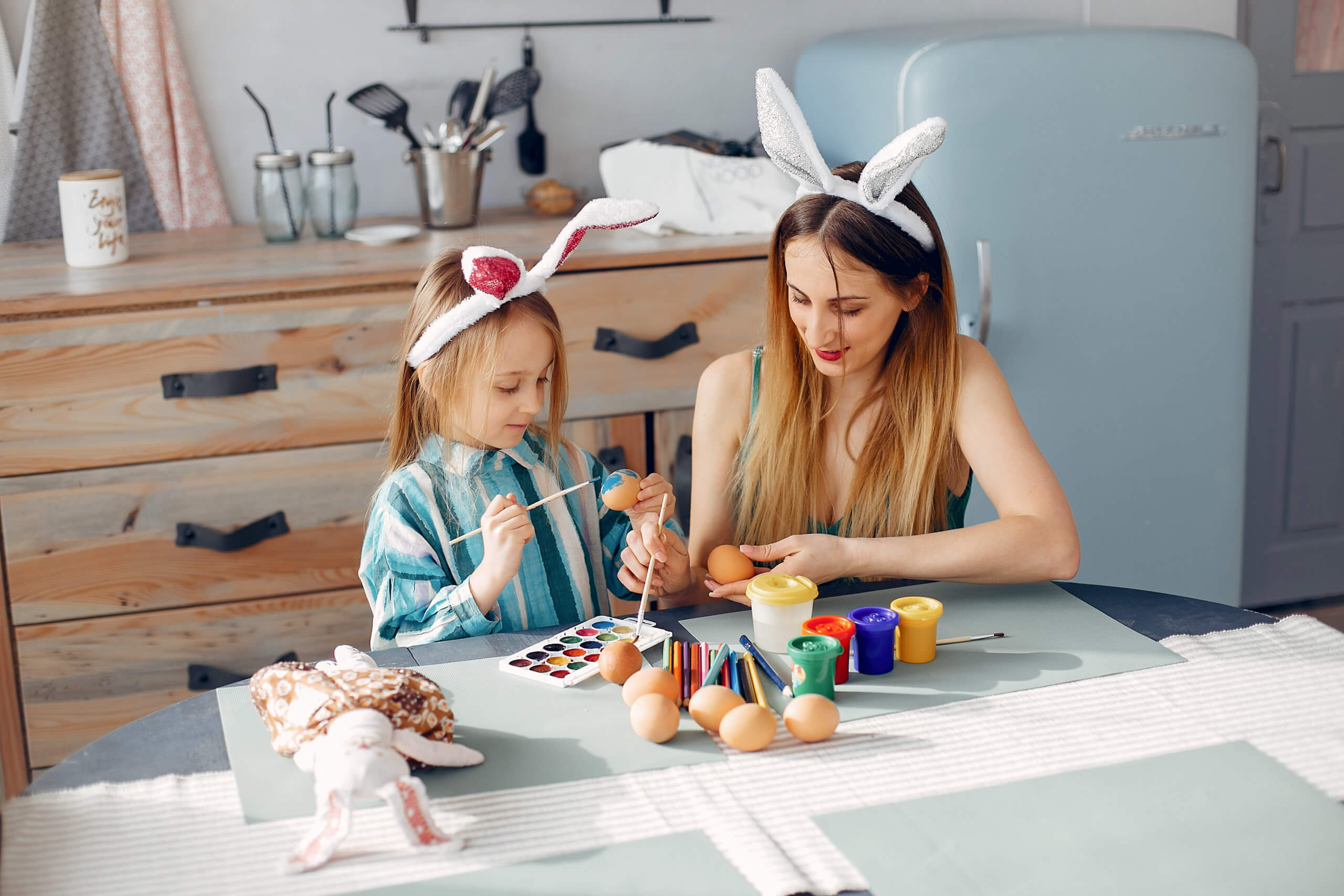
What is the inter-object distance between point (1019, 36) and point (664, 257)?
789mm

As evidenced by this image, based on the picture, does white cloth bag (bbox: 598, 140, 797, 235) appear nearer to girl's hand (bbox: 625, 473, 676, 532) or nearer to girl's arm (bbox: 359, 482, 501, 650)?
girl's hand (bbox: 625, 473, 676, 532)

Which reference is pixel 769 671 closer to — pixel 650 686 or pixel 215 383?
pixel 650 686

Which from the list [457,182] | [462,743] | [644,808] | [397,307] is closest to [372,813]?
[462,743]

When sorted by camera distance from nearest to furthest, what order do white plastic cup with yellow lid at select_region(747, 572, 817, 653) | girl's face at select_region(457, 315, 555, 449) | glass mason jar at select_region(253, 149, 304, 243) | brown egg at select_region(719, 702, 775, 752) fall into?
brown egg at select_region(719, 702, 775, 752), white plastic cup with yellow lid at select_region(747, 572, 817, 653), girl's face at select_region(457, 315, 555, 449), glass mason jar at select_region(253, 149, 304, 243)

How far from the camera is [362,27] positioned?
2.68 m

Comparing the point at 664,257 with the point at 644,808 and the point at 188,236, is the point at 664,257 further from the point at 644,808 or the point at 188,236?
the point at 644,808

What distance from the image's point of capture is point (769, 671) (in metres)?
1.27

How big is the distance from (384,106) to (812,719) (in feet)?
6.02

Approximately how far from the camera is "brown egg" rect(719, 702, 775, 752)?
1.12 metres

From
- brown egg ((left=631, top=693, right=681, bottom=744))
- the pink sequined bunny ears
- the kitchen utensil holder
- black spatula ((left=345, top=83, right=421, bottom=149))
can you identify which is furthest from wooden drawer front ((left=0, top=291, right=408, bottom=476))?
brown egg ((left=631, top=693, right=681, bottom=744))

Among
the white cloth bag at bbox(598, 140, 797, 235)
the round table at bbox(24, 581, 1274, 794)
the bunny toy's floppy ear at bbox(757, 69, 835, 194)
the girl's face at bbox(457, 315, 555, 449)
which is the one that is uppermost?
the bunny toy's floppy ear at bbox(757, 69, 835, 194)

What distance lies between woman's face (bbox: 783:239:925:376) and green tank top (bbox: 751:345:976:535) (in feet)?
0.45

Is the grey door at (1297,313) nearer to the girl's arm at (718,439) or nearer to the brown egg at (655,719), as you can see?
the girl's arm at (718,439)

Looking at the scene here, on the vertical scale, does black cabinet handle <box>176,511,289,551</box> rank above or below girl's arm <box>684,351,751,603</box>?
below
